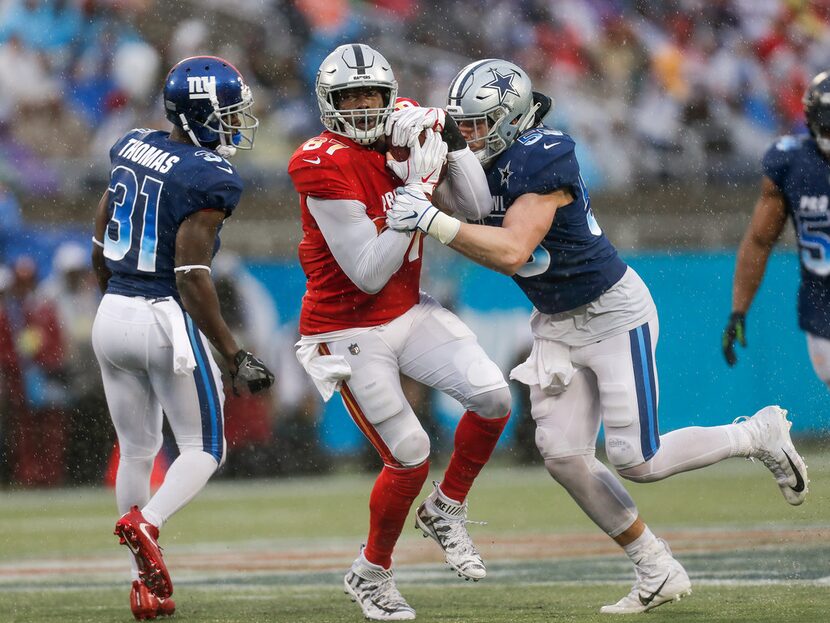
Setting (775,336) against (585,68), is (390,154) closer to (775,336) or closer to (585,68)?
(775,336)

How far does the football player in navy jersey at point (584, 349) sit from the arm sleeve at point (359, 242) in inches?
15.2

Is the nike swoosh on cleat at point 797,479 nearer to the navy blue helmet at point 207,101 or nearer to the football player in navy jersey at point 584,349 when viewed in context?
the football player in navy jersey at point 584,349

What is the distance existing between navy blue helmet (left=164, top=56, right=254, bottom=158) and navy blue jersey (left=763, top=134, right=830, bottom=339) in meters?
2.17

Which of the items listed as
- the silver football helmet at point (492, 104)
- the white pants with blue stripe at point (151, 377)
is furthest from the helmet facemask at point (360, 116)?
the white pants with blue stripe at point (151, 377)

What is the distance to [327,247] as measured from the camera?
4574mm

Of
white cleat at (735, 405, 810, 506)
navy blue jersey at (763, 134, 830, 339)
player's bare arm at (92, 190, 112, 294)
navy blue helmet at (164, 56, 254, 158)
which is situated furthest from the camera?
navy blue jersey at (763, 134, 830, 339)

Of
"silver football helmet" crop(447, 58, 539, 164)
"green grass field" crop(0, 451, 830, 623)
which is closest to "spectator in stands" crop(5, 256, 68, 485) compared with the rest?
"green grass field" crop(0, 451, 830, 623)

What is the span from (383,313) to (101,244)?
1264 millimetres

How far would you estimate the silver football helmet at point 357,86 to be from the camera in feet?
14.6

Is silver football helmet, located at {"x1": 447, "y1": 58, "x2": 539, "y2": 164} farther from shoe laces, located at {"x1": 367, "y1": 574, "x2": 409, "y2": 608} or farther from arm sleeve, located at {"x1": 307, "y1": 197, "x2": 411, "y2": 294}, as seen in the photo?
shoe laces, located at {"x1": 367, "y1": 574, "x2": 409, "y2": 608}

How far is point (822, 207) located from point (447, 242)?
6.55 ft

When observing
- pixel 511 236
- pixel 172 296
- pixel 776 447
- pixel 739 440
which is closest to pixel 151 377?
pixel 172 296

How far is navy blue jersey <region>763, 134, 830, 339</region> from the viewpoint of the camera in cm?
552

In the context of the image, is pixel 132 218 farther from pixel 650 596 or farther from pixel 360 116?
pixel 650 596
